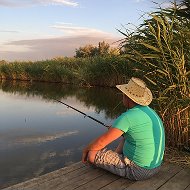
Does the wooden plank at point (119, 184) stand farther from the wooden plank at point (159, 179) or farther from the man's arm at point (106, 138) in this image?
the man's arm at point (106, 138)

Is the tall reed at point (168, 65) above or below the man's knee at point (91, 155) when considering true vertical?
above

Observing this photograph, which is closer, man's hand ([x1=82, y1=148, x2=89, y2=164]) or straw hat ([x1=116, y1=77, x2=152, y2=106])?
straw hat ([x1=116, y1=77, x2=152, y2=106])

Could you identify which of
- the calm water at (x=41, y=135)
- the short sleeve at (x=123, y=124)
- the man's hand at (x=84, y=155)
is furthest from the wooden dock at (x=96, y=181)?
the calm water at (x=41, y=135)

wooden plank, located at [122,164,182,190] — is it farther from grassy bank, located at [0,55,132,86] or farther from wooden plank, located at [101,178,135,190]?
grassy bank, located at [0,55,132,86]

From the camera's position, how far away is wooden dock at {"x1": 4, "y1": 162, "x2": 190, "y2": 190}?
10.3ft

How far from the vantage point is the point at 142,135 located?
3199 millimetres

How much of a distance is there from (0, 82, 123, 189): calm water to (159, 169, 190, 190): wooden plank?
1778 mm

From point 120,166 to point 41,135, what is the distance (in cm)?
427

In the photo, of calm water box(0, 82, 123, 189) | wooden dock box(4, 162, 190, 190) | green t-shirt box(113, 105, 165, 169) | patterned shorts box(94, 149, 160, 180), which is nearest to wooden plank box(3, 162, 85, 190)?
wooden dock box(4, 162, 190, 190)

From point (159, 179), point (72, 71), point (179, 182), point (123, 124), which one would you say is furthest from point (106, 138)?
point (72, 71)

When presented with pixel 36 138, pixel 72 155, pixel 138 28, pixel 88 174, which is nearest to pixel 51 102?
pixel 36 138

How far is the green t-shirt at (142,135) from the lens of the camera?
3.13 metres

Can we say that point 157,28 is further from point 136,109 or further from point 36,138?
point 36,138

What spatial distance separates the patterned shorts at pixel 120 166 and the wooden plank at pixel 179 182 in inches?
7.1
